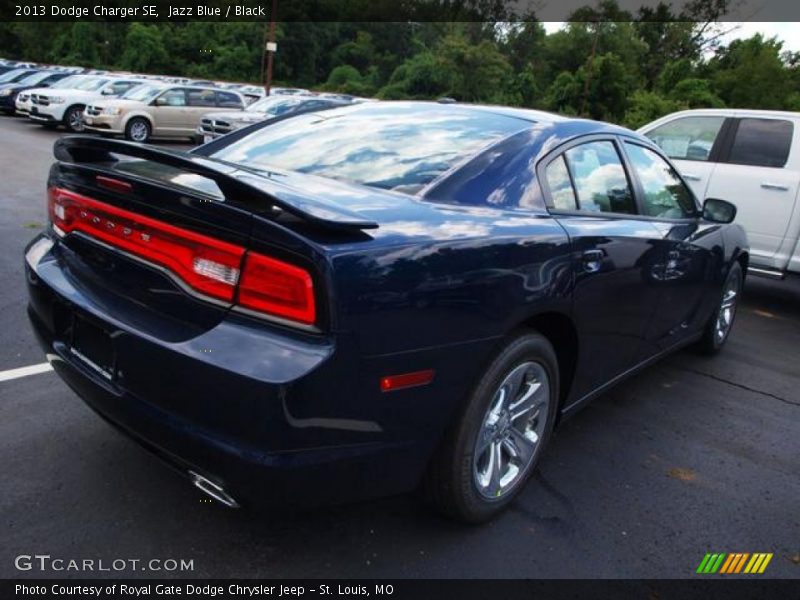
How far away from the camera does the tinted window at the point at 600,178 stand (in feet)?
9.77

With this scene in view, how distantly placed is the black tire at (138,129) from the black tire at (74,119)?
5.88 feet

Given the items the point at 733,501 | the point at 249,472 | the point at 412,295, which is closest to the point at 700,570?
the point at 733,501

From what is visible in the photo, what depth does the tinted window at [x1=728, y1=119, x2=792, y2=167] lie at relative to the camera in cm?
657

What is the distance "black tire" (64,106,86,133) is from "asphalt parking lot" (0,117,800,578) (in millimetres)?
16230

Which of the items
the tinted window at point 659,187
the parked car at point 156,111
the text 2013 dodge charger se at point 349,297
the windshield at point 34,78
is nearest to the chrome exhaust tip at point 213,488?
the text 2013 dodge charger se at point 349,297

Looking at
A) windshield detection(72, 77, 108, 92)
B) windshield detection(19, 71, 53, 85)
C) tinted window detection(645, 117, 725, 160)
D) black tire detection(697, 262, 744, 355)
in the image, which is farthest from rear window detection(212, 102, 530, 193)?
windshield detection(19, 71, 53, 85)

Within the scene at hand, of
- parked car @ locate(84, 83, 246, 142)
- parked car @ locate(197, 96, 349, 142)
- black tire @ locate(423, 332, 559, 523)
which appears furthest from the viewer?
parked car @ locate(84, 83, 246, 142)

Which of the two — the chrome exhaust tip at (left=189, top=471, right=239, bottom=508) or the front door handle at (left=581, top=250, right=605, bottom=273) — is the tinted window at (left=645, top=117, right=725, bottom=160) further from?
the chrome exhaust tip at (left=189, top=471, right=239, bottom=508)

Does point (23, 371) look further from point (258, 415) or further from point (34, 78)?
point (34, 78)

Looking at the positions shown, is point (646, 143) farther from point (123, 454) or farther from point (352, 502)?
point (123, 454)

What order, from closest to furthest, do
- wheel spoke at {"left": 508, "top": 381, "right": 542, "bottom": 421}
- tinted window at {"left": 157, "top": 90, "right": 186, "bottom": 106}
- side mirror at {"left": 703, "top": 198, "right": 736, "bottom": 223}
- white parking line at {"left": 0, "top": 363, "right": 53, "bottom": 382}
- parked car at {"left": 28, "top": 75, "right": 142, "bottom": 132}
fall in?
wheel spoke at {"left": 508, "top": 381, "right": 542, "bottom": 421}
white parking line at {"left": 0, "top": 363, "right": 53, "bottom": 382}
side mirror at {"left": 703, "top": 198, "right": 736, "bottom": 223}
tinted window at {"left": 157, "top": 90, "right": 186, "bottom": 106}
parked car at {"left": 28, "top": 75, "right": 142, "bottom": 132}

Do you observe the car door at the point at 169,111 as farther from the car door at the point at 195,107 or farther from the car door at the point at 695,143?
the car door at the point at 695,143

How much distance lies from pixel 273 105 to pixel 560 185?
15.6 m

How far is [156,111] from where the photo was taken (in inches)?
675
